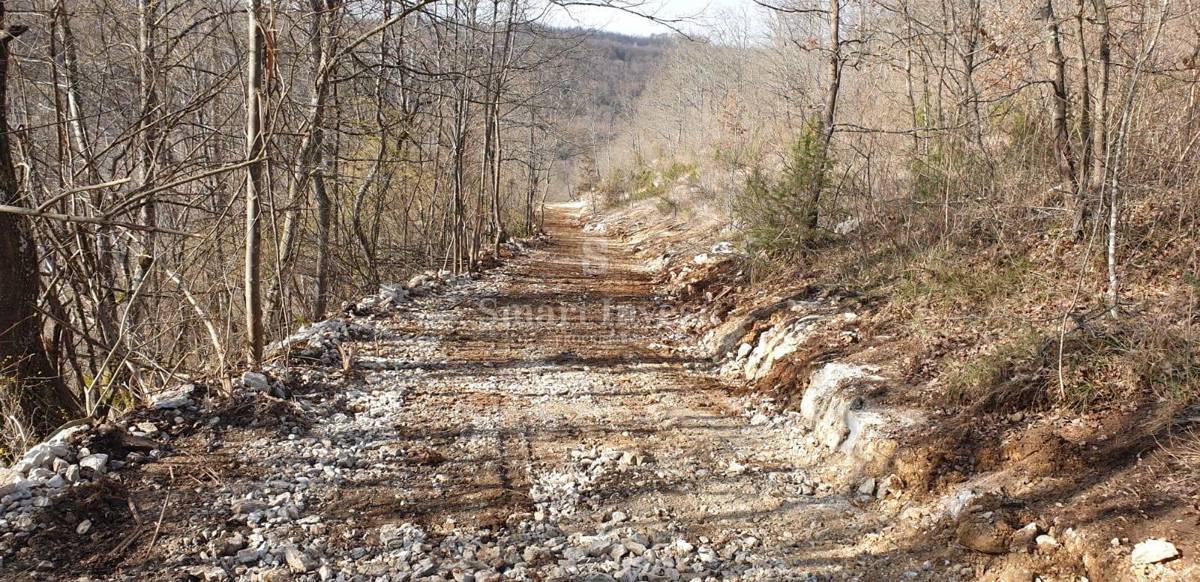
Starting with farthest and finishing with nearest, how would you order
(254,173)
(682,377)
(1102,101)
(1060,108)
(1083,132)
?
(682,377), (1060,108), (1083,132), (1102,101), (254,173)

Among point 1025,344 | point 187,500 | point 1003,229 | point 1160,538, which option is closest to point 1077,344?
point 1025,344

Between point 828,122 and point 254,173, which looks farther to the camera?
point 828,122

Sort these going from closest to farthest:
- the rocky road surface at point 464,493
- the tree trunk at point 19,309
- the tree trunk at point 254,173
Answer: the rocky road surface at point 464,493, the tree trunk at point 19,309, the tree trunk at point 254,173

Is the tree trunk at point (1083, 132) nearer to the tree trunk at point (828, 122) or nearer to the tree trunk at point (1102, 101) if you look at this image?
the tree trunk at point (1102, 101)

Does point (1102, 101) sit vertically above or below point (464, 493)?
above

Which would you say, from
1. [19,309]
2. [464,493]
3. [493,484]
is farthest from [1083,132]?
[19,309]

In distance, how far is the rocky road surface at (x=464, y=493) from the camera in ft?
10.2

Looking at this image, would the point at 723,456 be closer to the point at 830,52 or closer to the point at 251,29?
the point at 251,29

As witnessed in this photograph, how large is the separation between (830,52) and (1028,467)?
277 inches

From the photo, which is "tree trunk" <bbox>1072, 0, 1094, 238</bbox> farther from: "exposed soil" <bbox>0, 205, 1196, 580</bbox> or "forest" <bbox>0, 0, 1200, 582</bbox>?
"exposed soil" <bbox>0, 205, 1196, 580</bbox>

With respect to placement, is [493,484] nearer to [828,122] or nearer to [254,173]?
[254,173]

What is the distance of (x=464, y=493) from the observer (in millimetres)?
3879

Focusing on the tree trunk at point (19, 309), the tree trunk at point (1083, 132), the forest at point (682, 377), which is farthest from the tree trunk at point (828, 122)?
the tree trunk at point (19, 309)

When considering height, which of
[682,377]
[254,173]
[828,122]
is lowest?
[682,377]
